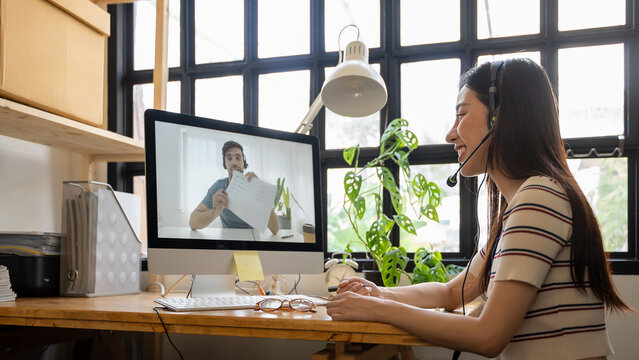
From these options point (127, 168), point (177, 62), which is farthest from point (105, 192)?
point (177, 62)

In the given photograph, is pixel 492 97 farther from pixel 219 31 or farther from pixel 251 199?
pixel 219 31

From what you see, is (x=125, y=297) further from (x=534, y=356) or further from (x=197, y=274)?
(x=534, y=356)

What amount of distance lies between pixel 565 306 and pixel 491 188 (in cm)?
42

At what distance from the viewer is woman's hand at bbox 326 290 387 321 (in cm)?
109

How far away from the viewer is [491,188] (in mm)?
1404

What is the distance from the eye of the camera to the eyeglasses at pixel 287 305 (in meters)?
1.31

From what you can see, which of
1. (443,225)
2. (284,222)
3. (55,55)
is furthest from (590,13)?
(55,55)

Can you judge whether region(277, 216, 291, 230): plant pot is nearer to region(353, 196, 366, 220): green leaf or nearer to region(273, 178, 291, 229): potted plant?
region(273, 178, 291, 229): potted plant

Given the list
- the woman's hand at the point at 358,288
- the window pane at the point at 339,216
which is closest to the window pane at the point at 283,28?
the window pane at the point at 339,216

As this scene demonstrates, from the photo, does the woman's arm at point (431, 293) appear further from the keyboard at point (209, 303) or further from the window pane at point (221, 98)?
the window pane at point (221, 98)

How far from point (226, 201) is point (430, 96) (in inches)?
45.6

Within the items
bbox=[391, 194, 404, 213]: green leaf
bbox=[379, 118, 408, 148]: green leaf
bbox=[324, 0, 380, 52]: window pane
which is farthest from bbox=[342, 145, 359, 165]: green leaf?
bbox=[324, 0, 380, 52]: window pane

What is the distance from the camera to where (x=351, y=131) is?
2.40 meters

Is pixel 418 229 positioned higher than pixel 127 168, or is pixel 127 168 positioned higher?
pixel 127 168
